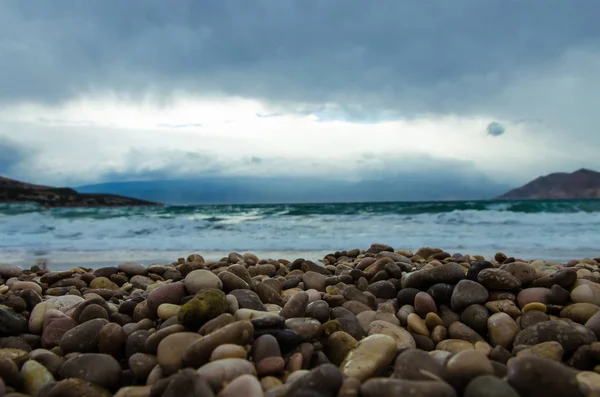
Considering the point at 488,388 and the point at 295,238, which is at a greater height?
the point at 488,388

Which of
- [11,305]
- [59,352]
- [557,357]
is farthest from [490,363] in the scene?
→ [11,305]

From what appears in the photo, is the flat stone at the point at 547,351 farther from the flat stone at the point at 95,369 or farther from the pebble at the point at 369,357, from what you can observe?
the flat stone at the point at 95,369

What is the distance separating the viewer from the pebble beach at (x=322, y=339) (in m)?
1.41

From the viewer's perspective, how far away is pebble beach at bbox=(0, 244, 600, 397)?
4.62 feet

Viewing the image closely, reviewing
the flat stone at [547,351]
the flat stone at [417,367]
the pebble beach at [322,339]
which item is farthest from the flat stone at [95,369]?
the flat stone at [547,351]

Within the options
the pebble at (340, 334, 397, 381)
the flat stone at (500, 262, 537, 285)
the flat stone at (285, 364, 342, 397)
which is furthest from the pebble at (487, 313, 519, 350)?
the flat stone at (285, 364, 342, 397)

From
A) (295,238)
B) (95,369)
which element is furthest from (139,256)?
(95,369)

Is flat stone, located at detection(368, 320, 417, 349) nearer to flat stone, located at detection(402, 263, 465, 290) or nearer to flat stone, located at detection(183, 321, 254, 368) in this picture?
flat stone, located at detection(402, 263, 465, 290)

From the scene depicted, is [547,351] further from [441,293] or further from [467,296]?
[441,293]

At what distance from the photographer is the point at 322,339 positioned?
1927 mm

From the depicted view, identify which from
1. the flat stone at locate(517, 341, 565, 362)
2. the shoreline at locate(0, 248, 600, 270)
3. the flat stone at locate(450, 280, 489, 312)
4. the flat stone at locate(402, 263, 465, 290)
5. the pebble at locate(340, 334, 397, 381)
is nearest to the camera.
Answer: the pebble at locate(340, 334, 397, 381)

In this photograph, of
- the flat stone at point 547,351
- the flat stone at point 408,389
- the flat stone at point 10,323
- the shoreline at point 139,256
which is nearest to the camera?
the flat stone at point 408,389

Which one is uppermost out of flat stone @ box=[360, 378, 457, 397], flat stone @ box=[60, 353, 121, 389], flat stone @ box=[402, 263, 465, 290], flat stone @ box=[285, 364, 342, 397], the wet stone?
flat stone @ box=[402, 263, 465, 290]

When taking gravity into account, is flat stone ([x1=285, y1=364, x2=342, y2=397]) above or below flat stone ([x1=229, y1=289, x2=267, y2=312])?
below
